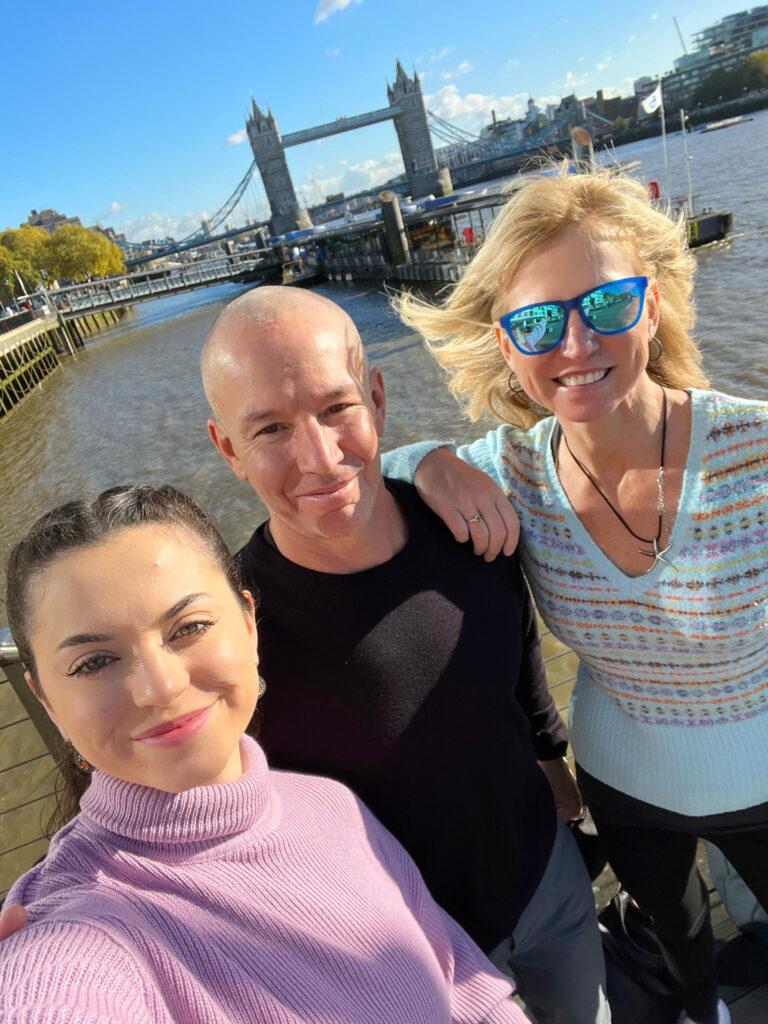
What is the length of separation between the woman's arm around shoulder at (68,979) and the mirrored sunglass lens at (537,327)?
1.48 meters

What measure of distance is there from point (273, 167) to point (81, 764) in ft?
378

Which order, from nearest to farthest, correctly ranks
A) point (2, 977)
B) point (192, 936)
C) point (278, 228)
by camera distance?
point (2, 977)
point (192, 936)
point (278, 228)

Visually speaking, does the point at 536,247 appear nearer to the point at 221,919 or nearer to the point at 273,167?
the point at 221,919

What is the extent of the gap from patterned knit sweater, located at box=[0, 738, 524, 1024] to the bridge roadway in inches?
1899

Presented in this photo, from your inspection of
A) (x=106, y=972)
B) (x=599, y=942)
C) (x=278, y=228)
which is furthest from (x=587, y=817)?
(x=278, y=228)

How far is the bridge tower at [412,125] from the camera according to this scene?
10031cm

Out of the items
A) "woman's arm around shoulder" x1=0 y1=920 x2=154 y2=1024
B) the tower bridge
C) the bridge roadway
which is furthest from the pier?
the tower bridge

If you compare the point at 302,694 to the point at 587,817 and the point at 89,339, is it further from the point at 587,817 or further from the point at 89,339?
the point at 89,339

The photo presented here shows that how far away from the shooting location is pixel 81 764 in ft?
4.03

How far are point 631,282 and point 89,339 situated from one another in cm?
5260

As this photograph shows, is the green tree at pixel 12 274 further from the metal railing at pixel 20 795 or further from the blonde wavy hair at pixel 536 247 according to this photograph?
the blonde wavy hair at pixel 536 247

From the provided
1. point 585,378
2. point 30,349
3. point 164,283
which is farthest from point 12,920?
point 164,283

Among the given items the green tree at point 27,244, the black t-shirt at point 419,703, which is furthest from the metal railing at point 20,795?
the green tree at point 27,244

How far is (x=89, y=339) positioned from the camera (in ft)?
157
